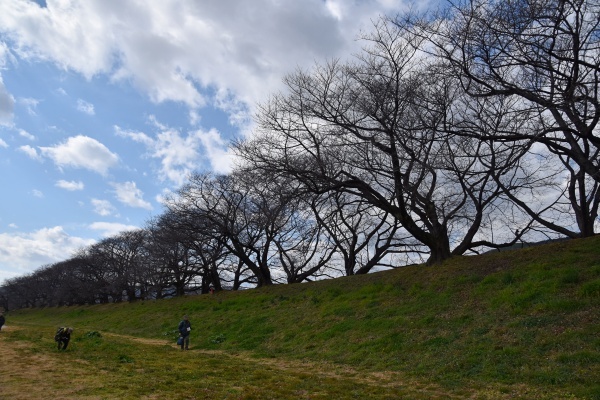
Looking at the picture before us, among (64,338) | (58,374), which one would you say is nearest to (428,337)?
(58,374)

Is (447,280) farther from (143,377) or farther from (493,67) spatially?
(143,377)

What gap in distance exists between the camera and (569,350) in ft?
27.3

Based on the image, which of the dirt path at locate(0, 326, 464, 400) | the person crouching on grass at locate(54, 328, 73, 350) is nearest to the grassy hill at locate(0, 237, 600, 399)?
the dirt path at locate(0, 326, 464, 400)

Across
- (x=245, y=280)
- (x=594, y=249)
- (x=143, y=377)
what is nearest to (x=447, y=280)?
(x=594, y=249)

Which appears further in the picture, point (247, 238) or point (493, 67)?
point (247, 238)

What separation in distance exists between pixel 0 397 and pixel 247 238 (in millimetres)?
23920

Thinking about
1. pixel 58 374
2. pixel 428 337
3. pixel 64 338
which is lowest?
pixel 58 374

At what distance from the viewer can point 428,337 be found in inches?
444

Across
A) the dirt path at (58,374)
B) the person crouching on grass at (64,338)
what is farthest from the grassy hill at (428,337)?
the person crouching on grass at (64,338)

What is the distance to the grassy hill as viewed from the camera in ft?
26.0

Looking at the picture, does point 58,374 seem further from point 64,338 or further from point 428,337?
point 428,337

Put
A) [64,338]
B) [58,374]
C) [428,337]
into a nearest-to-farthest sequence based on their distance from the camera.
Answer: [58,374] < [428,337] < [64,338]

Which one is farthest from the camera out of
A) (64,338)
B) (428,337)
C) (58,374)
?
(64,338)

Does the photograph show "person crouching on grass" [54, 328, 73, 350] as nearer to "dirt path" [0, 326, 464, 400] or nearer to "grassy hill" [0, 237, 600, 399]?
"grassy hill" [0, 237, 600, 399]
